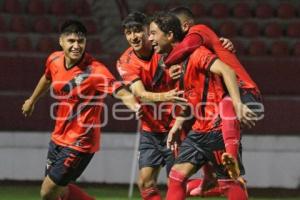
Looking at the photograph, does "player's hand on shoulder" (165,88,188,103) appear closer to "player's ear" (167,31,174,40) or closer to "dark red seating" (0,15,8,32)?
"player's ear" (167,31,174,40)

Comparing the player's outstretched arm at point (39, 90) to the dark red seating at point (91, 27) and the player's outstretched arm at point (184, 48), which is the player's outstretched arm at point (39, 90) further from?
the dark red seating at point (91, 27)

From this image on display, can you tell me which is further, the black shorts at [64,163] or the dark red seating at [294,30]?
the dark red seating at [294,30]

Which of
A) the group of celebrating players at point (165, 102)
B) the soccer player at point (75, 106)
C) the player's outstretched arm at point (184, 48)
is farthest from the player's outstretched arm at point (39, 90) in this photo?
the player's outstretched arm at point (184, 48)

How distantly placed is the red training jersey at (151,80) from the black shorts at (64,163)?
2.29 feet

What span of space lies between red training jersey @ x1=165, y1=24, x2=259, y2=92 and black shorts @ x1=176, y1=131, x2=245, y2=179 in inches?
22.6

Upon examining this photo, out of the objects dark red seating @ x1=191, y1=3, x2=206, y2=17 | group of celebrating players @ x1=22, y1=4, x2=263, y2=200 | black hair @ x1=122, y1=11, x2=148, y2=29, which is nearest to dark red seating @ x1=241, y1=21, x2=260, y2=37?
dark red seating @ x1=191, y1=3, x2=206, y2=17

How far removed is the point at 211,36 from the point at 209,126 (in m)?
0.78

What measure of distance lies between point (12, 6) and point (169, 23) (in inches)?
337

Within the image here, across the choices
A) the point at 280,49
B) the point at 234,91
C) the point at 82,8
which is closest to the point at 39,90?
the point at 234,91

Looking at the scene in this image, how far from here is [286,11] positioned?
15.3 metres

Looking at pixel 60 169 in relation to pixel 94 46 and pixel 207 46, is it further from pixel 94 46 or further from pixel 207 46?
pixel 94 46

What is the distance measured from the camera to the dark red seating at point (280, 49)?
1479 cm

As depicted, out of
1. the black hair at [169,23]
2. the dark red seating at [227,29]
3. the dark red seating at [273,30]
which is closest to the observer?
the black hair at [169,23]

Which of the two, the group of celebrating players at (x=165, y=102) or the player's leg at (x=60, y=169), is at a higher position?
the group of celebrating players at (x=165, y=102)
